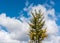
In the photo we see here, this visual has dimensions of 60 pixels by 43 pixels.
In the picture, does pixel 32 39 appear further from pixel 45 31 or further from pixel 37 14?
pixel 37 14

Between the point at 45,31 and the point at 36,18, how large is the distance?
2.63 m

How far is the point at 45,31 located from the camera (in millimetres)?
30234

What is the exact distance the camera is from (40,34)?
97.1 ft

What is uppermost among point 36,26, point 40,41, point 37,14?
point 37,14

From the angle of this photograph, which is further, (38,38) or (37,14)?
(37,14)

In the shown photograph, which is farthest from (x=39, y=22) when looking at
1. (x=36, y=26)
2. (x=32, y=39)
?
(x=32, y=39)

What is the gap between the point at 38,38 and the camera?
Answer: 2948 centimetres

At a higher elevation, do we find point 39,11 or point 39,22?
point 39,11

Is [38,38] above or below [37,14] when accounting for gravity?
below

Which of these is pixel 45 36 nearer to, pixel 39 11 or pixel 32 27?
pixel 32 27

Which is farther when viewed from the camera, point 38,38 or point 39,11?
point 39,11

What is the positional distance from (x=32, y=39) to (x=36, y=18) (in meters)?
3.56

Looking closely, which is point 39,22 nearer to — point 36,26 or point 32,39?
point 36,26

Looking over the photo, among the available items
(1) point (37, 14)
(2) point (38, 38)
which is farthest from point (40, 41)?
(1) point (37, 14)
